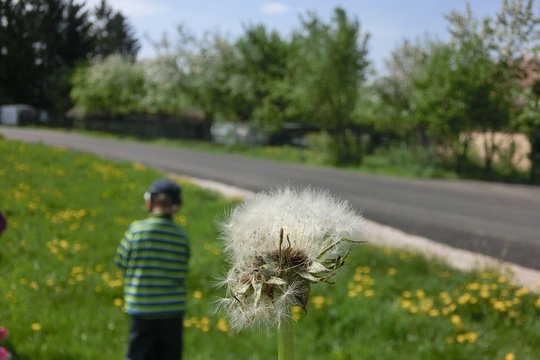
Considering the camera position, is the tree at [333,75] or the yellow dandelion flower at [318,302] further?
the tree at [333,75]

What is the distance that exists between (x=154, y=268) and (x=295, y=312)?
152cm

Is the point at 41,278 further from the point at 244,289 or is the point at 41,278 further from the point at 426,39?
the point at 426,39

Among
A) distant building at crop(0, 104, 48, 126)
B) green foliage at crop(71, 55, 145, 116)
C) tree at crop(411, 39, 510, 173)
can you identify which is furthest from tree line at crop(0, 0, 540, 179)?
distant building at crop(0, 104, 48, 126)

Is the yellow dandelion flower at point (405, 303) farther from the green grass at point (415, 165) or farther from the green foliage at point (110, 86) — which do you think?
the green foliage at point (110, 86)

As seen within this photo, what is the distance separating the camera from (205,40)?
40844 mm

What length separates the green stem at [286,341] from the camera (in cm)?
57

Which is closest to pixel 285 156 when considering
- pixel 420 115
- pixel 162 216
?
pixel 420 115

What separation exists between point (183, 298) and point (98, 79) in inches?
1903

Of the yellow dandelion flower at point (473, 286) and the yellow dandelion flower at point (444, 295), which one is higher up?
the yellow dandelion flower at point (473, 286)

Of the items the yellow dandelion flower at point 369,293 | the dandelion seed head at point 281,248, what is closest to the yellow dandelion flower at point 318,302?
the yellow dandelion flower at point 369,293

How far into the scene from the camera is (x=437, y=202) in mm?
13391

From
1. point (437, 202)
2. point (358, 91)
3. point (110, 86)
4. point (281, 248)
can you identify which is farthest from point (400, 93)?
point (110, 86)

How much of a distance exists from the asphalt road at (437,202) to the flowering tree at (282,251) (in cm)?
631

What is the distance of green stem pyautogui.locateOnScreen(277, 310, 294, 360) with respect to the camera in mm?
567
